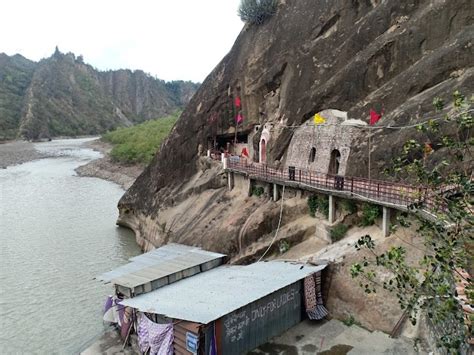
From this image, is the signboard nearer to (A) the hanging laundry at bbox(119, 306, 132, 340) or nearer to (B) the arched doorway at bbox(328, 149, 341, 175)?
(A) the hanging laundry at bbox(119, 306, 132, 340)

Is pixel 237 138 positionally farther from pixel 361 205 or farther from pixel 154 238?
pixel 361 205

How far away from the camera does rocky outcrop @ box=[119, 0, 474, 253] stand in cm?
2002

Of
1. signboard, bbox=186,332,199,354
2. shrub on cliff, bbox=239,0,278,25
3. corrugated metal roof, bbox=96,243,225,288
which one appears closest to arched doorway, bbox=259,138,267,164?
corrugated metal roof, bbox=96,243,225,288

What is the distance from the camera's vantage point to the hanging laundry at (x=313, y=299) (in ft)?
57.4

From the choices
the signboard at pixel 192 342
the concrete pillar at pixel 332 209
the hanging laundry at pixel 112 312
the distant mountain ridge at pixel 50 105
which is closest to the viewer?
the signboard at pixel 192 342

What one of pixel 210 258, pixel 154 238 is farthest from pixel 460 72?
pixel 154 238

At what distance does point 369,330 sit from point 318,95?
14.0m

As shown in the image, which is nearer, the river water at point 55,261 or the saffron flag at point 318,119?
the river water at point 55,261

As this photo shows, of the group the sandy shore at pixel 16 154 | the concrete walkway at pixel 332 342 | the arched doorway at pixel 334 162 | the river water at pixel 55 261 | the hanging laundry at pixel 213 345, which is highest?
the arched doorway at pixel 334 162

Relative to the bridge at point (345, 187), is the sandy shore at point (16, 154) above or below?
below

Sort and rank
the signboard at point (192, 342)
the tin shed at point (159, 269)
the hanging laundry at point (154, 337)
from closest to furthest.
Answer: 1. the signboard at point (192, 342)
2. the hanging laundry at point (154, 337)
3. the tin shed at point (159, 269)

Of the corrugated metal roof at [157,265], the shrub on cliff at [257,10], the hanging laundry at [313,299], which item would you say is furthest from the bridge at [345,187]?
the shrub on cliff at [257,10]

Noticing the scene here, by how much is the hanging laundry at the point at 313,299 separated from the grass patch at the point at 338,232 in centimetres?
247

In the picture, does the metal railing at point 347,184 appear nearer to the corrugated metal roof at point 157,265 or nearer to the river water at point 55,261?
the corrugated metal roof at point 157,265
